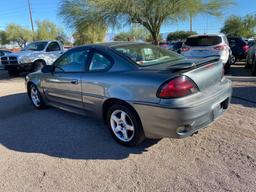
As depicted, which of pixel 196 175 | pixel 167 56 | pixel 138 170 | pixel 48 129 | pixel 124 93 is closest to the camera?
pixel 196 175

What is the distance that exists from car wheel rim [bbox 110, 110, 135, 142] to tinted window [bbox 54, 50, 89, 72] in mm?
1090

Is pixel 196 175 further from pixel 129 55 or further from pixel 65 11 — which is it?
pixel 65 11

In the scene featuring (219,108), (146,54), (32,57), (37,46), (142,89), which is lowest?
(219,108)

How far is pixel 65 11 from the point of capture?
16312 mm

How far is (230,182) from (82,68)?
112 inches

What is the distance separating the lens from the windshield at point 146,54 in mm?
3752

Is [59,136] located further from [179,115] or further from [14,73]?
[14,73]

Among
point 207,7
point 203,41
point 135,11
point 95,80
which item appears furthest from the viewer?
point 207,7

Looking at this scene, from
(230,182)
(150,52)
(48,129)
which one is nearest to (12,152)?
(48,129)

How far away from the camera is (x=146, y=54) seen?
4.07 m

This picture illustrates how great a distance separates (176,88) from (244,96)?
376cm

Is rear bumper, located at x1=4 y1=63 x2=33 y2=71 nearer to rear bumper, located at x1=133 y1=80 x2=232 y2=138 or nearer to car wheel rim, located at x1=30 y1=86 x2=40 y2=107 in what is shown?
car wheel rim, located at x1=30 y1=86 x2=40 y2=107

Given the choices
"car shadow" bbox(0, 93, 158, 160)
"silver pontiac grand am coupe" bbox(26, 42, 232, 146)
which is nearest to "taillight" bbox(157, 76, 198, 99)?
"silver pontiac grand am coupe" bbox(26, 42, 232, 146)

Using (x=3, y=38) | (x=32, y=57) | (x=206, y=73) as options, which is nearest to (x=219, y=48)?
(x=206, y=73)
